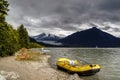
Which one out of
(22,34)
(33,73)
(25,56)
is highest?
(22,34)

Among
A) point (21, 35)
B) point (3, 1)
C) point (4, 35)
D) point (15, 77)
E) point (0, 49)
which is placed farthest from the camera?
point (21, 35)

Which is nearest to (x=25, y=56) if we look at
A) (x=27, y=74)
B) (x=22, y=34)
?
(x=27, y=74)

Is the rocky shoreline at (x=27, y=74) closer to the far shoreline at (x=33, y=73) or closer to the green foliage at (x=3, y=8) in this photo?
the far shoreline at (x=33, y=73)

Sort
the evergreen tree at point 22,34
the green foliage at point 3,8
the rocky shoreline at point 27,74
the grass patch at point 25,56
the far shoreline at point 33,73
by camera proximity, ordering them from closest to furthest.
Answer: the rocky shoreline at point 27,74 < the far shoreline at point 33,73 < the green foliage at point 3,8 < the grass patch at point 25,56 < the evergreen tree at point 22,34

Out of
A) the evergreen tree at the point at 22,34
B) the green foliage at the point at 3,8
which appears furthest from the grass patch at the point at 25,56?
the evergreen tree at the point at 22,34

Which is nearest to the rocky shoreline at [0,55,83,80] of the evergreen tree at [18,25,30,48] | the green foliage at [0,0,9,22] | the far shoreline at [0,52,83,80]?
the far shoreline at [0,52,83,80]

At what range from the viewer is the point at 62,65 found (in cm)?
4619

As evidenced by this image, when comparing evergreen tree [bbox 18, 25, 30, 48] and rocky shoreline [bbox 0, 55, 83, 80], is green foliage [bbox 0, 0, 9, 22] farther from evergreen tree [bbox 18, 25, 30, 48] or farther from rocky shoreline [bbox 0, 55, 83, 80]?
evergreen tree [bbox 18, 25, 30, 48]

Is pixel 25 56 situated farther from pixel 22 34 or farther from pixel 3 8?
pixel 22 34

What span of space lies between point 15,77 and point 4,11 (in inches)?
903

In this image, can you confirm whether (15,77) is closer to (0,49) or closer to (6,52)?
(0,49)

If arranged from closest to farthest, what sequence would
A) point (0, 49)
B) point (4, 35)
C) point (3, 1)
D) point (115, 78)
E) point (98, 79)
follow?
point (98, 79) → point (115, 78) → point (3, 1) → point (0, 49) → point (4, 35)

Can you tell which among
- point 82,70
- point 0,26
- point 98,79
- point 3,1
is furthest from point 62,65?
point 3,1

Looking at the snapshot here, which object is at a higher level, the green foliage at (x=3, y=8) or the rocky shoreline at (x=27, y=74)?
the green foliage at (x=3, y=8)
